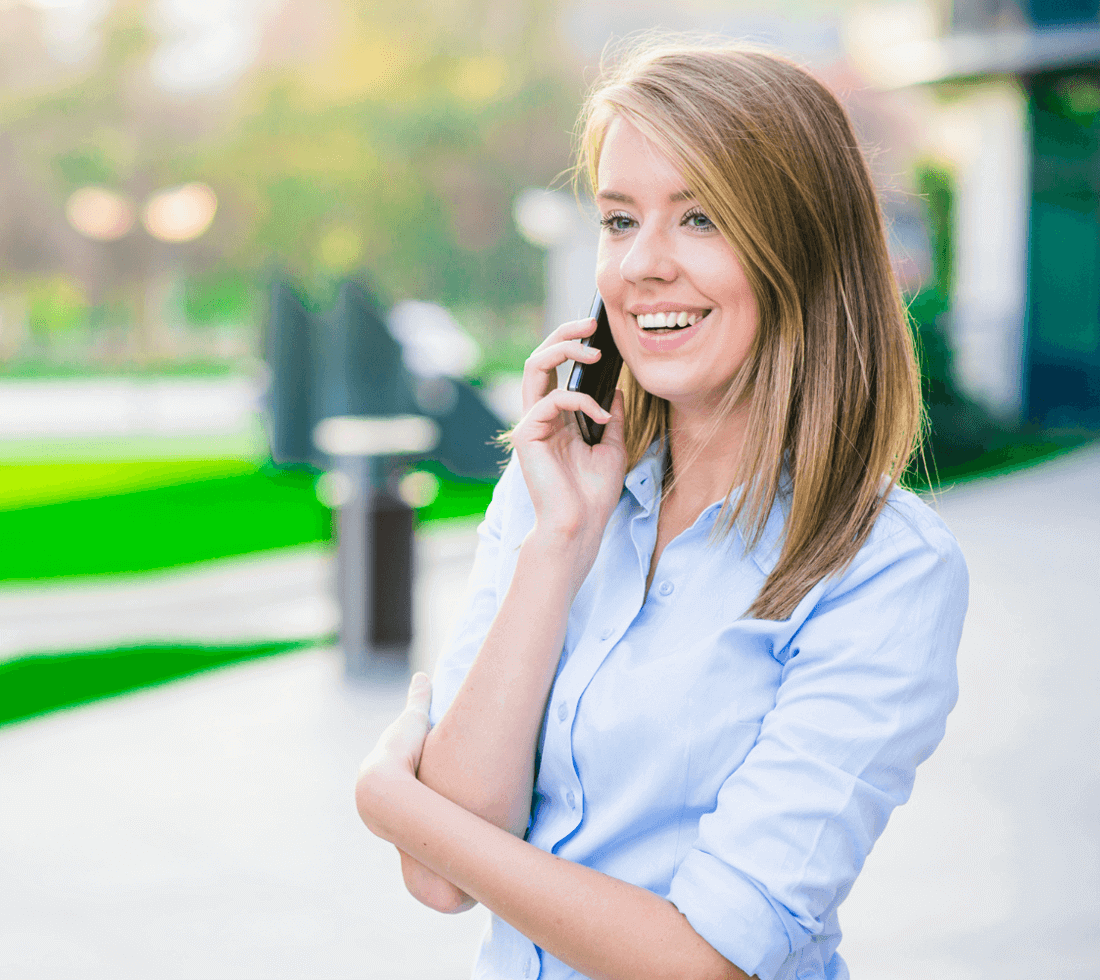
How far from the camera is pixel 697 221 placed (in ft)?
5.86

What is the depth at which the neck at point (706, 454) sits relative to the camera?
1.95 metres

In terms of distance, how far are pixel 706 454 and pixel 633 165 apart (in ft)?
1.58

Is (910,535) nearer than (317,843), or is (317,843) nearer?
(910,535)

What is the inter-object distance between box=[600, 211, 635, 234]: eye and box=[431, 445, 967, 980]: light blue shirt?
0.45 metres

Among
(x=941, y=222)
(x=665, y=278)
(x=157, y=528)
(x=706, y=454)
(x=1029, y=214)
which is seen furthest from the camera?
(x=941, y=222)

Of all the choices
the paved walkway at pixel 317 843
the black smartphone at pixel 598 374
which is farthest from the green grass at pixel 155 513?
the black smartphone at pixel 598 374

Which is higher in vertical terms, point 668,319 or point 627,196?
point 627,196

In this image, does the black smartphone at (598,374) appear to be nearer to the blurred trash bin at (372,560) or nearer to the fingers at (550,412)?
the fingers at (550,412)

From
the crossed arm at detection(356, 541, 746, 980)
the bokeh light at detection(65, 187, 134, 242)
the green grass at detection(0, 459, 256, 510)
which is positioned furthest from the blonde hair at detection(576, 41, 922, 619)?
the bokeh light at detection(65, 187, 134, 242)

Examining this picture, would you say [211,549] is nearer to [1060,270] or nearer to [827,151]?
[827,151]

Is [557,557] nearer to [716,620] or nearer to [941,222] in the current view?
[716,620]

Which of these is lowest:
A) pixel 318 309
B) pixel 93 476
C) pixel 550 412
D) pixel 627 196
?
pixel 93 476

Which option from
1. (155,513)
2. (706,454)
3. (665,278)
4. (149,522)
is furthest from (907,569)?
(155,513)

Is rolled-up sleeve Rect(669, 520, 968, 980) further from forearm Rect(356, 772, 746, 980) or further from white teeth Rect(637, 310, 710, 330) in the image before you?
white teeth Rect(637, 310, 710, 330)
